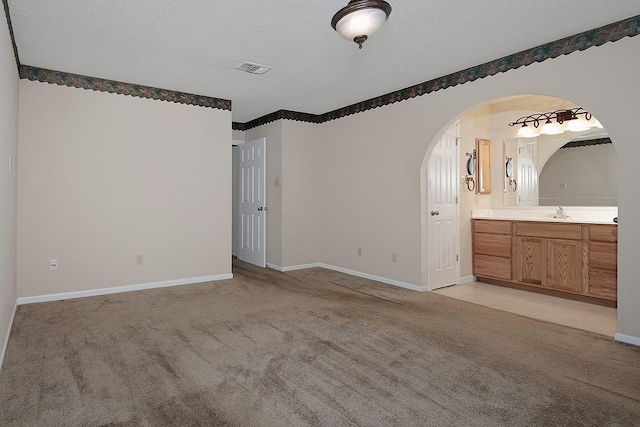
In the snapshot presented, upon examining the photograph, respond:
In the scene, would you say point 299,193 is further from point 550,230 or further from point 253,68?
point 550,230

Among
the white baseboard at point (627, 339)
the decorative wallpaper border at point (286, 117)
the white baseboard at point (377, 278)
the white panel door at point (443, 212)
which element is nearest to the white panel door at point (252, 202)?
the decorative wallpaper border at point (286, 117)

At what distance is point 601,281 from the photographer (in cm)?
382

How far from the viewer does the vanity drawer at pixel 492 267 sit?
4.61 m

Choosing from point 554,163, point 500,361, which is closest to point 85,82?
point 500,361

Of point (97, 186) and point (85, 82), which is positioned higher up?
point (85, 82)

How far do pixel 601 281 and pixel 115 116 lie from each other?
17.4ft

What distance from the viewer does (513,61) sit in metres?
3.48

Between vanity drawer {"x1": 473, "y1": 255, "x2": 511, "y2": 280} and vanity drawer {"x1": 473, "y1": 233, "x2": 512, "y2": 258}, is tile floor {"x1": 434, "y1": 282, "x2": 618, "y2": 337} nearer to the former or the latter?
vanity drawer {"x1": 473, "y1": 255, "x2": 511, "y2": 280}

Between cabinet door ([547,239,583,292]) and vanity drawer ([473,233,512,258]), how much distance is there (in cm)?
46

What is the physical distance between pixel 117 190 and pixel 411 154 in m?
3.31

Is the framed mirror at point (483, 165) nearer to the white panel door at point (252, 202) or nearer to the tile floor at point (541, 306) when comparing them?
the tile floor at point (541, 306)

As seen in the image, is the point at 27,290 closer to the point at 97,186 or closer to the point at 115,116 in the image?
the point at 97,186

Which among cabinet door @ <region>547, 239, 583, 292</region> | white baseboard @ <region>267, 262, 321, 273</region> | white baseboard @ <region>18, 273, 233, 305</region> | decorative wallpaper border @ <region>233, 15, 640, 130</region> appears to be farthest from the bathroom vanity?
white baseboard @ <region>18, 273, 233, 305</region>

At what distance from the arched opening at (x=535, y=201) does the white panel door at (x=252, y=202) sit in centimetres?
257
